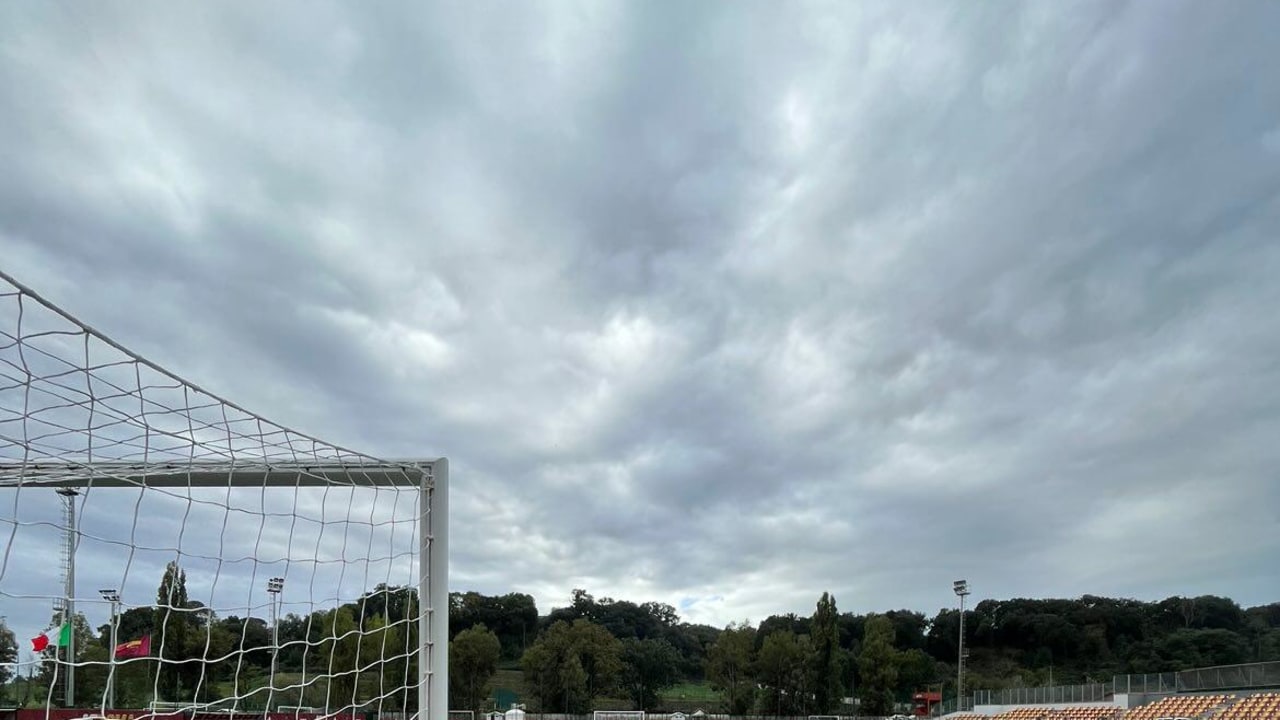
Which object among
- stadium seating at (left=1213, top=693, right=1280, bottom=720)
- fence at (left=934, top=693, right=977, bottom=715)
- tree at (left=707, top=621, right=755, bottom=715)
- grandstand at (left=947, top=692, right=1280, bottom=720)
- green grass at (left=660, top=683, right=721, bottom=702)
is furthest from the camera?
green grass at (left=660, top=683, right=721, bottom=702)

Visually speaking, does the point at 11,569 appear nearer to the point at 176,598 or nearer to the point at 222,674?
the point at 176,598

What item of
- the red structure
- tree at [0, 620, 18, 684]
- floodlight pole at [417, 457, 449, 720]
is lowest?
the red structure

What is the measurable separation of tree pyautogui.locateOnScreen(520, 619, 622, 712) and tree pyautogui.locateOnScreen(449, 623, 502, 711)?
112 inches

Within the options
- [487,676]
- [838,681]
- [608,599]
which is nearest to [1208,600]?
[838,681]

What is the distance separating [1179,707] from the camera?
2850 cm

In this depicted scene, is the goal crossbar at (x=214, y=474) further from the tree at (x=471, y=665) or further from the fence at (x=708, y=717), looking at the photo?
the fence at (x=708, y=717)

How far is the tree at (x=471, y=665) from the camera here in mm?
47969

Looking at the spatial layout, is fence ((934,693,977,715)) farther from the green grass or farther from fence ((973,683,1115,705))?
the green grass

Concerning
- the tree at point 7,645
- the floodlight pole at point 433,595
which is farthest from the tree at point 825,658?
the floodlight pole at point 433,595

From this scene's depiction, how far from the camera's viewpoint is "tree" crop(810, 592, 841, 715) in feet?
165

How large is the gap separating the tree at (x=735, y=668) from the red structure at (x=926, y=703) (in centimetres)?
979

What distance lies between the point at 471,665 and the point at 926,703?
27126mm

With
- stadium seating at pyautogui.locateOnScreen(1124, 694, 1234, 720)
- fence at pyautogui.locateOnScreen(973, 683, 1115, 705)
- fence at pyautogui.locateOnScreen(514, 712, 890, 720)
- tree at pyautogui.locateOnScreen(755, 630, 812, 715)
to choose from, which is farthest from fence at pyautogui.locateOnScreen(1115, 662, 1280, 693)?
tree at pyautogui.locateOnScreen(755, 630, 812, 715)

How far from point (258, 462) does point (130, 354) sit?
1860mm
